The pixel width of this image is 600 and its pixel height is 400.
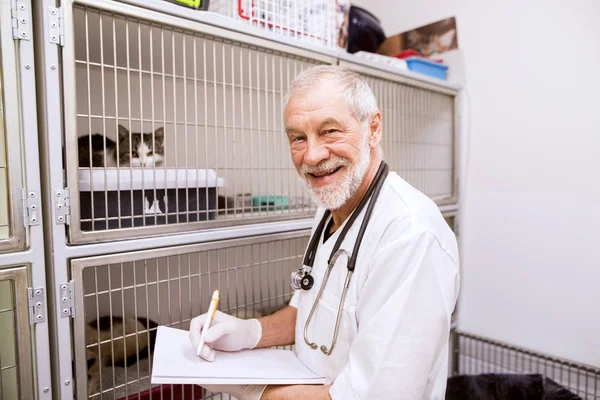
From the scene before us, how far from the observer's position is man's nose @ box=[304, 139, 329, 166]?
0.99m

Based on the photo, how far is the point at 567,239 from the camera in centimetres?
179

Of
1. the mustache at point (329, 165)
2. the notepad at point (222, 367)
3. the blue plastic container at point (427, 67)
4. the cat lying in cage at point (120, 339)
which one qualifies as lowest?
the cat lying in cage at point (120, 339)

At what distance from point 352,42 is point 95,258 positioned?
1.58 m

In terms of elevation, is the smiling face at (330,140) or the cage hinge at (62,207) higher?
the smiling face at (330,140)

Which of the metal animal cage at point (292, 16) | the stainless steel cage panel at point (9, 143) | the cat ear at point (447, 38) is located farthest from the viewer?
the cat ear at point (447, 38)

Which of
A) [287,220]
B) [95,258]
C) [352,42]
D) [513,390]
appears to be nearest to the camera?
[95,258]

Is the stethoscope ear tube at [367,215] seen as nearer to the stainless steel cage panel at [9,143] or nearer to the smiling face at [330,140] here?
the smiling face at [330,140]

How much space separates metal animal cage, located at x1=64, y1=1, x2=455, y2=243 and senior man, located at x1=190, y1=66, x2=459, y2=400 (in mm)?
321

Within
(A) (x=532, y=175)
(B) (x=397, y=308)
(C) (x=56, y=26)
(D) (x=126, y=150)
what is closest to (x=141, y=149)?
(D) (x=126, y=150)

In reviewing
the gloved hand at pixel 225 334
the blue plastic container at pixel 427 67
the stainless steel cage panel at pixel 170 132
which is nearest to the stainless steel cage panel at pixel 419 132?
the blue plastic container at pixel 427 67

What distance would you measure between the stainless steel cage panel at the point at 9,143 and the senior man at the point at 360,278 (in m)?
0.46

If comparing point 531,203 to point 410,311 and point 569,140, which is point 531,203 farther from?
point 410,311

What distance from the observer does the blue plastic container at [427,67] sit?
6.45ft

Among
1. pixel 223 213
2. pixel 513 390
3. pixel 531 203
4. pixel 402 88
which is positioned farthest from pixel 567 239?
pixel 223 213
